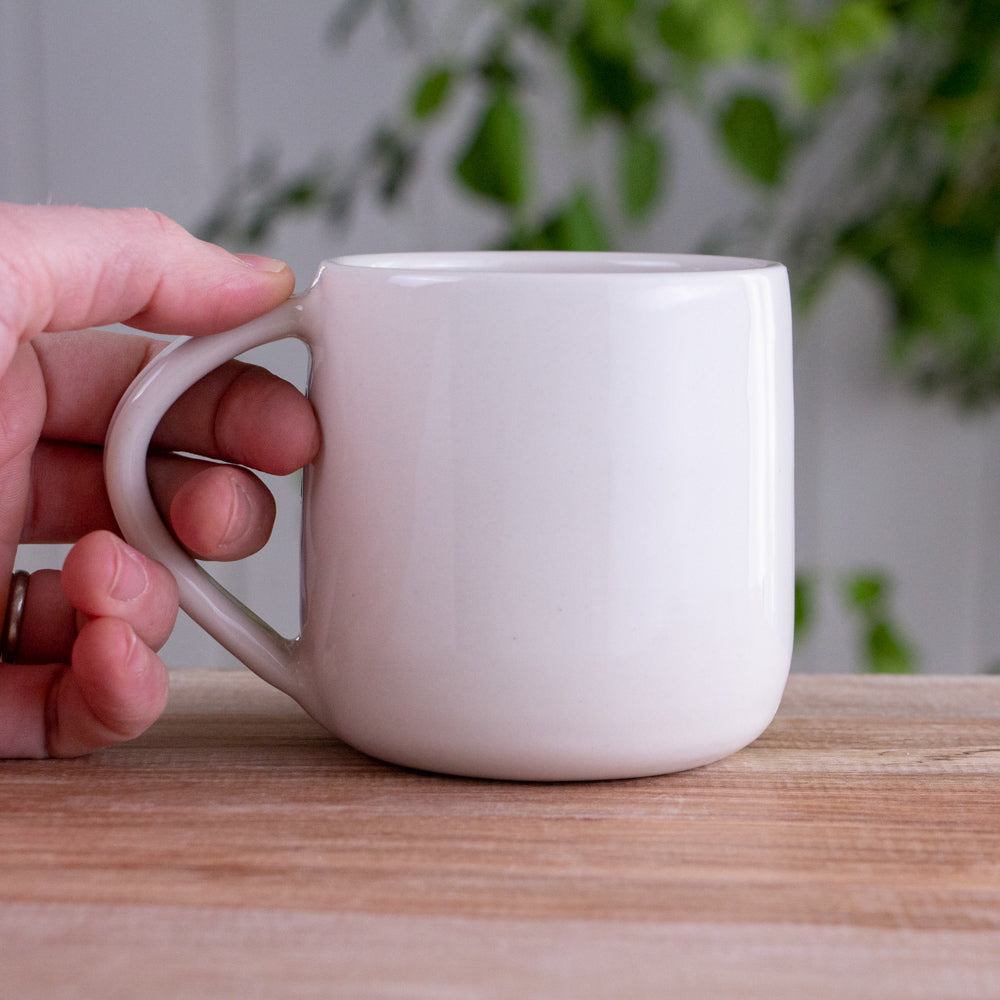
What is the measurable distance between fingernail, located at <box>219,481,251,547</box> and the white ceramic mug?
1.6 inches

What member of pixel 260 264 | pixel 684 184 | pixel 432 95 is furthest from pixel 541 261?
pixel 684 184

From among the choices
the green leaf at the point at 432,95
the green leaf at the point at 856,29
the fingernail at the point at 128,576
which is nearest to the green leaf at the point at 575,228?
the green leaf at the point at 432,95

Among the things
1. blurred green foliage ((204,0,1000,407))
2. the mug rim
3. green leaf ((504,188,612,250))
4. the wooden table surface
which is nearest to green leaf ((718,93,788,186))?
blurred green foliage ((204,0,1000,407))

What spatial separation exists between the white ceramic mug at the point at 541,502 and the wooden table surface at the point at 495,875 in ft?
0.10

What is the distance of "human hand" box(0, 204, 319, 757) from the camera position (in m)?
0.38

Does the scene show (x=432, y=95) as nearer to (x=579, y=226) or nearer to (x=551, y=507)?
(x=579, y=226)

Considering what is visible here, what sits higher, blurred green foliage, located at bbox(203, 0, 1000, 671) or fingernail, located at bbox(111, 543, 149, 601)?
blurred green foliage, located at bbox(203, 0, 1000, 671)

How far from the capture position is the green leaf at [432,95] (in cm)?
82

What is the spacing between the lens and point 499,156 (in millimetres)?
794

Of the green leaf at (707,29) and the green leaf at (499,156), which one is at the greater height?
the green leaf at (707,29)

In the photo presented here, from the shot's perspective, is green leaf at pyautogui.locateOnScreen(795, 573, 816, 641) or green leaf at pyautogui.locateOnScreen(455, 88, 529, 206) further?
green leaf at pyautogui.locateOnScreen(795, 573, 816, 641)

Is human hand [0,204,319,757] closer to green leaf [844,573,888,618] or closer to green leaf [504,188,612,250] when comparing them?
green leaf [504,188,612,250]

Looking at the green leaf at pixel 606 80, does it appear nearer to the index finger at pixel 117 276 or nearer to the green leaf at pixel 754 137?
the green leaf at pixel 754 137

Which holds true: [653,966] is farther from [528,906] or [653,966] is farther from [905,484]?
[905,484]
